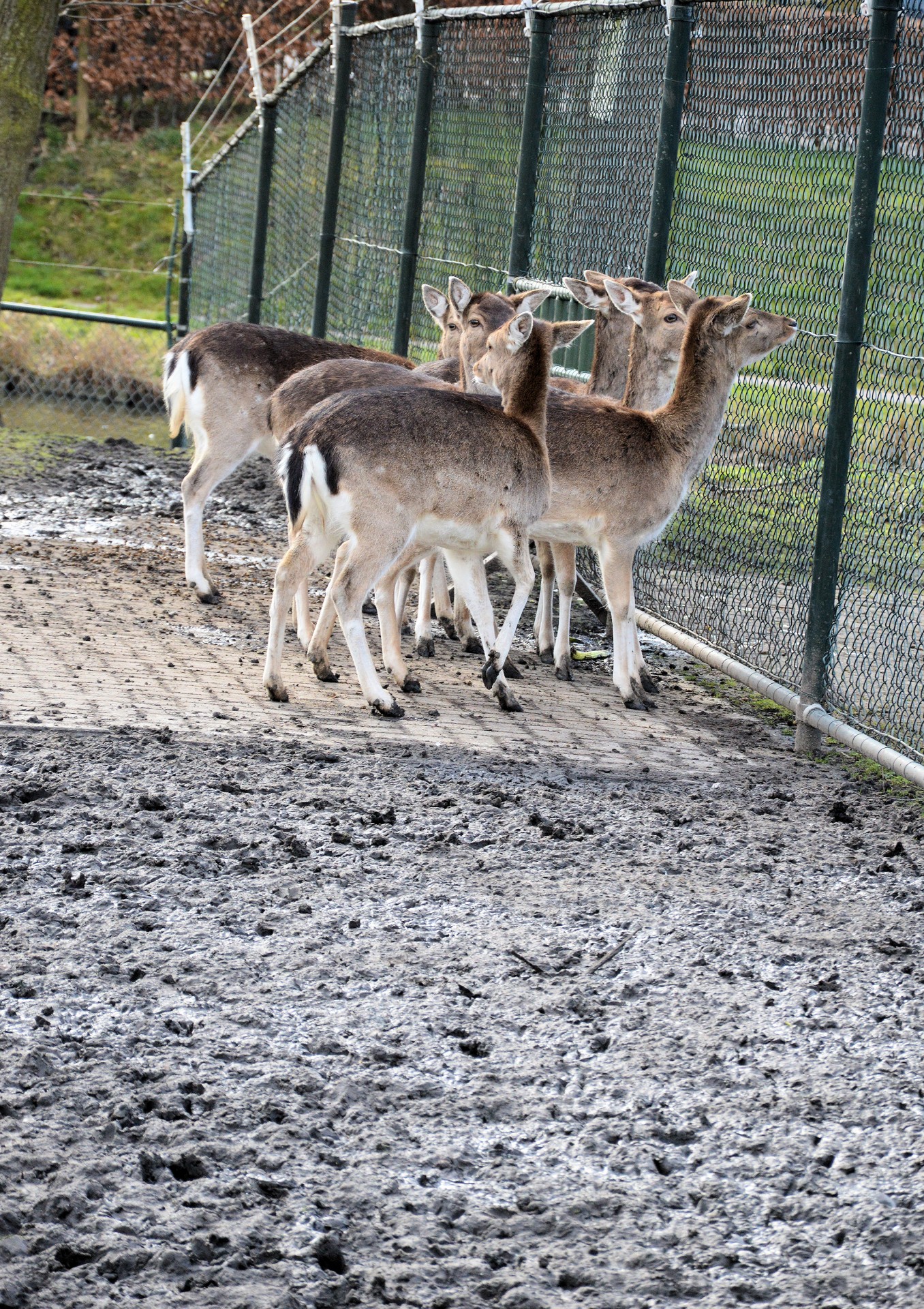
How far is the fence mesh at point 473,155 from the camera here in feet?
33.4

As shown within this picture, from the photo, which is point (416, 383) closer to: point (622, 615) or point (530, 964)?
point (622, 615)

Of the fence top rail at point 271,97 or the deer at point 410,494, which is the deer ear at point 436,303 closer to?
the deer at point 410,494

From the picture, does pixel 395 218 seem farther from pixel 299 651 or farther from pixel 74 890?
pixel 74 890

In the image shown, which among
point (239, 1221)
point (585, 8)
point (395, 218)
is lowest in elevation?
point (239, 1221)

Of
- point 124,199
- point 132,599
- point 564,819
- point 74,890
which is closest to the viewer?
point 74,890

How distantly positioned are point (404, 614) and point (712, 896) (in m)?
4.09

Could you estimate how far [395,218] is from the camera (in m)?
11.9

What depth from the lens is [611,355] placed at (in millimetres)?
8781

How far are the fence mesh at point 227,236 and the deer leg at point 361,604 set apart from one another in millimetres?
9022

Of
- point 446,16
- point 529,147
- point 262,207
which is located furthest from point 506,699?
point 262,207

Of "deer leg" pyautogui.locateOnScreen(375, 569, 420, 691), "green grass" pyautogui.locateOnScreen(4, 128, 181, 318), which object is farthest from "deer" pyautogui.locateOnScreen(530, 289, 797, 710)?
"green grass" pyautogui.locateOnScreen(4, 128, 181, 318)

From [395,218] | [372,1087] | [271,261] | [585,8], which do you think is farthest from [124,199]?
[372,1087]

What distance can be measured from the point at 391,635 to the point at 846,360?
2.31 m

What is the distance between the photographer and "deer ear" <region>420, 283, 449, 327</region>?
936 centimetres
